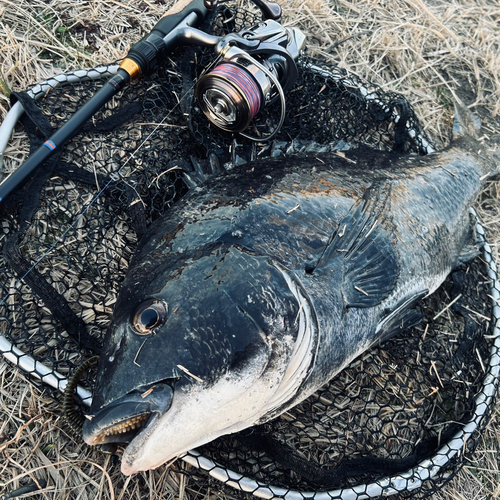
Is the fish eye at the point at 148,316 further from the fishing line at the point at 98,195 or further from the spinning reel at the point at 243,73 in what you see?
the spinning reel at the point at 243,73

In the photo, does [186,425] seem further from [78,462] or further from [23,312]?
[23,312]

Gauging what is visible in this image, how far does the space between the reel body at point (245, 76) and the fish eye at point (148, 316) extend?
1.32 m

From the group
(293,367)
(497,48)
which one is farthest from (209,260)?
(497,48)

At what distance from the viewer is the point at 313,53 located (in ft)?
12.8

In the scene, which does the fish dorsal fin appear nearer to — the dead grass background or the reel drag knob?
the reel drag knob

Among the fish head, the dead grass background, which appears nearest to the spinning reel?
the fish head

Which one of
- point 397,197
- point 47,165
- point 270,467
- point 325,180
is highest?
point 47,165

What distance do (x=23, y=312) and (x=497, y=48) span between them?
518cm

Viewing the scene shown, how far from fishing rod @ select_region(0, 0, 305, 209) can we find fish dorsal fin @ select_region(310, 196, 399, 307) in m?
0.78

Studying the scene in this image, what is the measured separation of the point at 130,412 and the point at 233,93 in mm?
1757

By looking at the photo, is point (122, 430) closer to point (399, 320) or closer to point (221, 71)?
point (399, 320)

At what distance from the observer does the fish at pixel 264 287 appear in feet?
5.40

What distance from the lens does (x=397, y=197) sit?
2.64m

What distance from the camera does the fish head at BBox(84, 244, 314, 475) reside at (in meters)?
1.61
